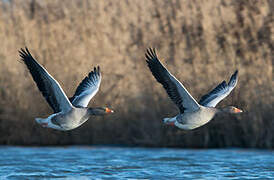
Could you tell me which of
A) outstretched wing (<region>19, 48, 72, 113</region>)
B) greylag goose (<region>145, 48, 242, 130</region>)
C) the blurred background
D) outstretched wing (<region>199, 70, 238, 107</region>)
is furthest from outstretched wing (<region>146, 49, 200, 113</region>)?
the blurred background

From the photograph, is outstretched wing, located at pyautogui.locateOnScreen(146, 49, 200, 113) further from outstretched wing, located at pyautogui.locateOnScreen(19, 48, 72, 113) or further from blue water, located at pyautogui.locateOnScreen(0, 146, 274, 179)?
blue water, located at pyautogui.locateOnScreen(0, 146, 274, 179)

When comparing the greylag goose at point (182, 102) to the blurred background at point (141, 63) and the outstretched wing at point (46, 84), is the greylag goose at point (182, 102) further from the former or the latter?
the blurred background at point (141, 63)

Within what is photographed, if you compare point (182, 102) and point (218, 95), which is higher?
point (218, 95)

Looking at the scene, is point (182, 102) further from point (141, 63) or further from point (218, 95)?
point (141, 63)

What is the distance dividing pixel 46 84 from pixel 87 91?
5.23ft

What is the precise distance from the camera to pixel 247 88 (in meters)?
13.8

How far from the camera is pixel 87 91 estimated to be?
11.5 meters

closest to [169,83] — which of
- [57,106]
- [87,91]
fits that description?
[57,106]

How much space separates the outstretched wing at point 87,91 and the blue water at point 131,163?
1.40 metres

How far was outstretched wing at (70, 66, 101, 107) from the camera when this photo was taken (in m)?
11.2

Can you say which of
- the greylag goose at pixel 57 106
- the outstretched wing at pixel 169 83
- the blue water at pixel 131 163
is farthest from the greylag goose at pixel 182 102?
the blue water at pixel 131 163

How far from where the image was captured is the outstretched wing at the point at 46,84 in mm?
9789

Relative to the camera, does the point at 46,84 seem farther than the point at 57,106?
No

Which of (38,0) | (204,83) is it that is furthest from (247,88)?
(38,0)
